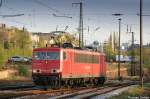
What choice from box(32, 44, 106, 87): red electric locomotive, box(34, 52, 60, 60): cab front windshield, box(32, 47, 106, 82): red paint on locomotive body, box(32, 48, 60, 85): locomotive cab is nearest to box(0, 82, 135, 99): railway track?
box(32, 48, 60, 85): locomotive cab

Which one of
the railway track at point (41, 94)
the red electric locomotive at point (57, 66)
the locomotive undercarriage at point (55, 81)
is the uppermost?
the red electric locomotive at point (57, 66)

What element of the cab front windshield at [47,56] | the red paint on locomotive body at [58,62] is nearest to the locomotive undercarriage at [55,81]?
the red paint on locomotive body at [58,62]

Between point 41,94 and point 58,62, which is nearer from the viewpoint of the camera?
point 41,94

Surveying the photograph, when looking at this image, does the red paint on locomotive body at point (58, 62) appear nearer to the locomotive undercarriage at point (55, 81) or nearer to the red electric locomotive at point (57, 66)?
the red electric locomotive at point (57, 66)

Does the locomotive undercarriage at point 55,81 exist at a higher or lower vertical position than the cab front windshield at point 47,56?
lower

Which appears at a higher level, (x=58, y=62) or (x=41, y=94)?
(x=58, y=62)

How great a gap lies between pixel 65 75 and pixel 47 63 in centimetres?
181

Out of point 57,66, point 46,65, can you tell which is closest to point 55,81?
point 57,66

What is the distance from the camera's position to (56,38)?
152 ft

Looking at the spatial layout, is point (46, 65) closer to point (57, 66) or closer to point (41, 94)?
point (57, 66)

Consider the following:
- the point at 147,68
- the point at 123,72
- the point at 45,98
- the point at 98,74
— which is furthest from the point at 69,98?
the point at 147,68

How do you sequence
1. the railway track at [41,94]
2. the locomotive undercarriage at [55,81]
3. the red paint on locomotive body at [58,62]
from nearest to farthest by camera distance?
1. the railway track at [41,94]
2. the locomotive undercarriage at [55,81]
3. the red paint on locomotive body at [58,62]

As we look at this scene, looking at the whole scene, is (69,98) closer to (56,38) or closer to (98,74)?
(56,38)

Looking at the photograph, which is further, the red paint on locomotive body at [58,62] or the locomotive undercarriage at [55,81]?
the red paint on locomotive body at [58,62]
